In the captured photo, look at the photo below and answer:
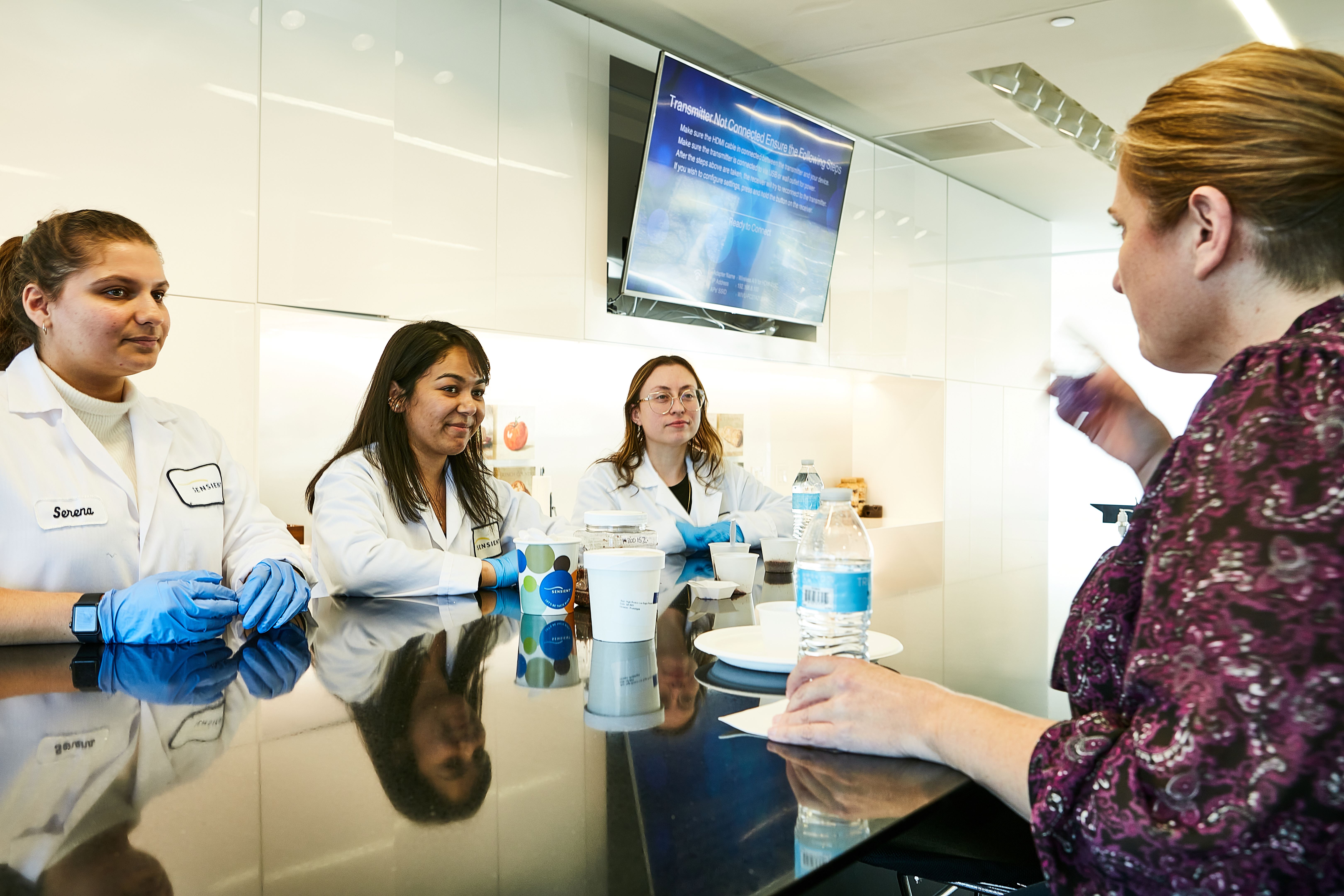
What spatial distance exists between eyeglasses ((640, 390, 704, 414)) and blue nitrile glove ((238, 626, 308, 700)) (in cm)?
188

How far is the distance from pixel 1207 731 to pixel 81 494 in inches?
66.9

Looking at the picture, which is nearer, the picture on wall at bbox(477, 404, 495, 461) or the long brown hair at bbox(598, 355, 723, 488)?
the long brown hair at bbox(598, 355, 723, 488)

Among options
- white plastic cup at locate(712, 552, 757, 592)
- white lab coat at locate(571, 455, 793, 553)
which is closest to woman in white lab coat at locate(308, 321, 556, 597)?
white plastic cup at locate(712, 552, 757, 592)

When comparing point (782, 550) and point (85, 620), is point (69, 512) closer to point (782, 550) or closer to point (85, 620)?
point (85, 620)

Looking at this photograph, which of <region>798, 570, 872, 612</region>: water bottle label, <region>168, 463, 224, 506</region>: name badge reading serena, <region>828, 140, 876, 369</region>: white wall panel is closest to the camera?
<region>798, 570, 872, 612</region>: water bottle label

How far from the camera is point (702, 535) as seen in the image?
2793mm

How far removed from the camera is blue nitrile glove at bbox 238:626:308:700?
1133 mm

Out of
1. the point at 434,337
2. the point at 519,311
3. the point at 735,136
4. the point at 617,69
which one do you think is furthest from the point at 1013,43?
the point at 434,337

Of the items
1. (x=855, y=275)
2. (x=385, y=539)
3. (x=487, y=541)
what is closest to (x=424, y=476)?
(x=487, y=541)

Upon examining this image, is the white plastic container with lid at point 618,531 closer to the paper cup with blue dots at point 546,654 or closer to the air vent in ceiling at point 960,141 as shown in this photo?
the paper cup with blue dots at point 546,654

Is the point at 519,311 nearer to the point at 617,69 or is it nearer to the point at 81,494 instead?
the point at 617,69

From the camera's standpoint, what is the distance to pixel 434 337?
240cm

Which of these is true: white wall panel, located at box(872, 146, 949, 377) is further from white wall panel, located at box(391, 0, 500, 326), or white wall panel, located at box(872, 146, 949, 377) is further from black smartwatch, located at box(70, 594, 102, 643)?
black smartwatch, located at box(70, 594, 102, 643)

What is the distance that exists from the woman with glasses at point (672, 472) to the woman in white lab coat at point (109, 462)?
136 centimetres
